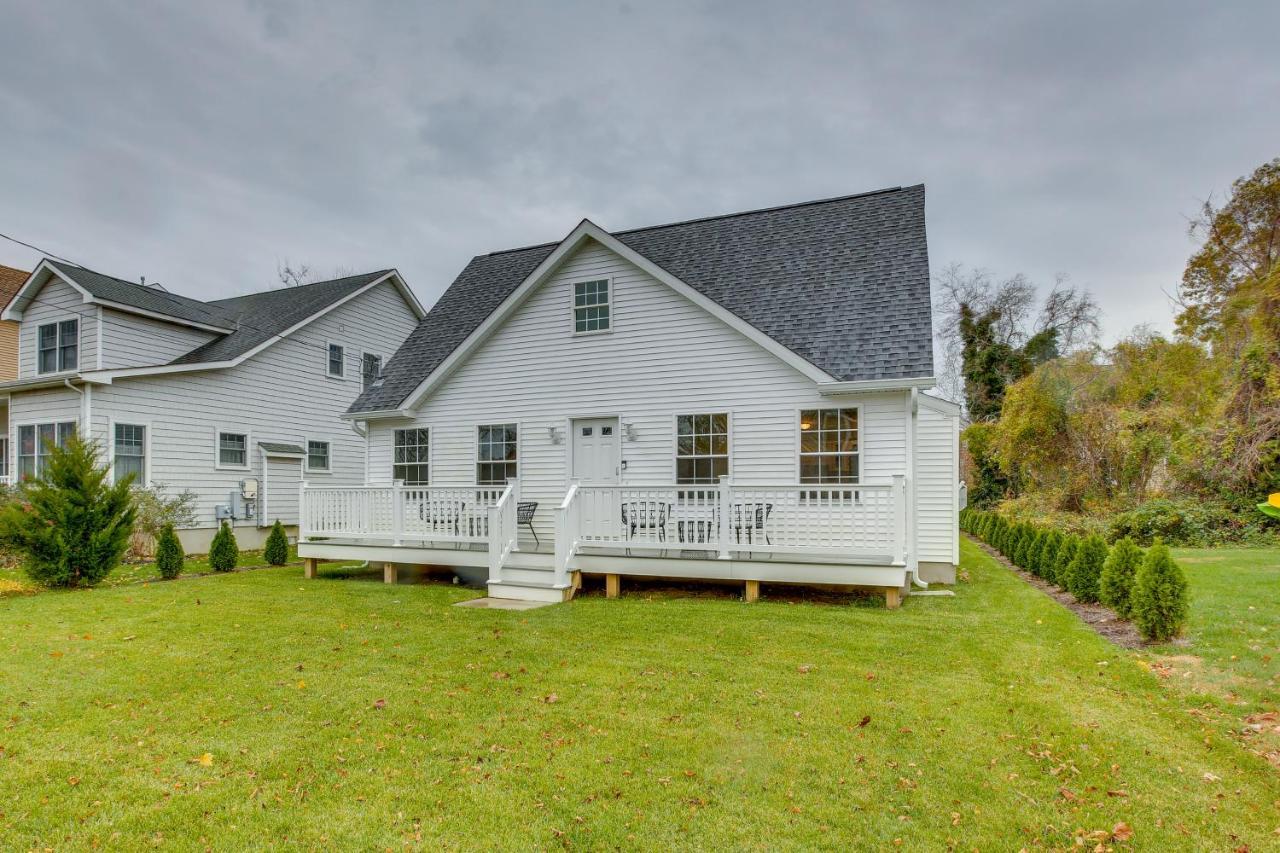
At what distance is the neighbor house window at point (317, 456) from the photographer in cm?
1780

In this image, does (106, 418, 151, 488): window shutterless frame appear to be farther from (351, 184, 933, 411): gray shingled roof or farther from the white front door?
the white front door

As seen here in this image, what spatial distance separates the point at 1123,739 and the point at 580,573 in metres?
6.91

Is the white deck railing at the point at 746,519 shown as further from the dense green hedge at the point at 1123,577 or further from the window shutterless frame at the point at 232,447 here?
the window shutterless frame at the point at 232,447

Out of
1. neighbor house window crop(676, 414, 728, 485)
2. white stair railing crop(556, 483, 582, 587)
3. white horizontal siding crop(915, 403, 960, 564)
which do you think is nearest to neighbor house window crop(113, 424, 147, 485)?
white stair railing crop(556, 483, 582, 587)

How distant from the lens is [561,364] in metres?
11.8

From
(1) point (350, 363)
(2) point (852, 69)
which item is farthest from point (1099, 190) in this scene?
(1) point (350, 363)

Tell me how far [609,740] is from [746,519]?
531cm

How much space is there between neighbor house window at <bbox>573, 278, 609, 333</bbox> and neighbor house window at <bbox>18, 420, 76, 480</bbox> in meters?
11.2

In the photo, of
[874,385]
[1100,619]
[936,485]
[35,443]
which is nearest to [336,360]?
[35,443]

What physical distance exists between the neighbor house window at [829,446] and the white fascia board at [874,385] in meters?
0.43

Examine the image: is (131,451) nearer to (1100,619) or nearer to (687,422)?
(687,422)

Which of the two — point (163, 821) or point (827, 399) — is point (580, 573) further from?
point (163, 821)

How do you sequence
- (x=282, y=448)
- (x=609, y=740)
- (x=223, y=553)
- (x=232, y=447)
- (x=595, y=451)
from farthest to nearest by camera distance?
(x=282, y=448) → (x=232, y=447) → (x=223, y=553) → (x=595, y=451) → (x=609, y=740)

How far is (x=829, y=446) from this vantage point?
33.2 feet
